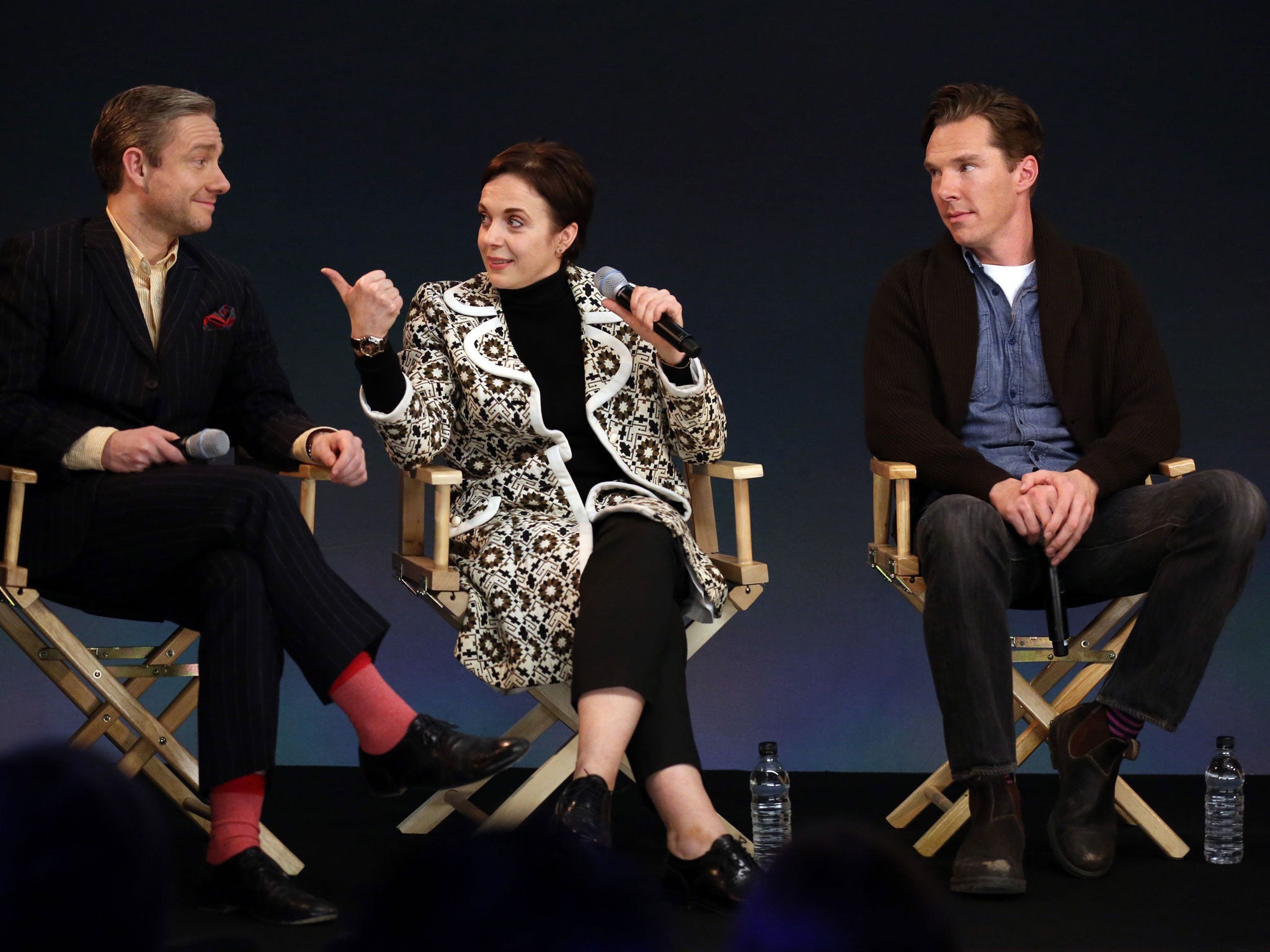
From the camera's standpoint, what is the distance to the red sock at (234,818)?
2428mm

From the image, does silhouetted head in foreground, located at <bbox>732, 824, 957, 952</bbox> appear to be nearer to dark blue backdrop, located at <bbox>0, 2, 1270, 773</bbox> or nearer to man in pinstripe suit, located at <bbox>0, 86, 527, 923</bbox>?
man in pinstripe suit, located at <bbox>0, 86, 527, 923</bbox>

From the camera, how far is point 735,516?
3.16 meters

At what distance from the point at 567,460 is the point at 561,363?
0.23 metres

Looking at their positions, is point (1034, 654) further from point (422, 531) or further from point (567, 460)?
point (422, 531)

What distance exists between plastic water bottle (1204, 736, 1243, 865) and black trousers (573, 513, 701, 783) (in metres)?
1.13

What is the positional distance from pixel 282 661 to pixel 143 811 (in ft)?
5.58

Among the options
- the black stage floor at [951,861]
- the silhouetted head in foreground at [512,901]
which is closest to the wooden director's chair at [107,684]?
the black stage floor at [951,861]

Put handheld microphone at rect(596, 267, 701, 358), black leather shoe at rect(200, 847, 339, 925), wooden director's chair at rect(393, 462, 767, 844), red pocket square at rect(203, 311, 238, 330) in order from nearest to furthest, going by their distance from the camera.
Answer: black leather shoe at rect(200, 847, 339, 925) < handheld microphone at rect(596, 267, 701, 358) < wooden director's chair at rect(393, 462, 767, 844) < red pocket square at rect(203, 311, 238, 330)

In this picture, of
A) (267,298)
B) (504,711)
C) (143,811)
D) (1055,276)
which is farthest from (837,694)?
(143,811)

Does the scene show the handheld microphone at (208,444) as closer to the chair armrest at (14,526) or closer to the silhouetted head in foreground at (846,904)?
→ the chair armrest at (14,526)

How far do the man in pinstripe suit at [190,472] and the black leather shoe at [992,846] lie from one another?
840 millimetres

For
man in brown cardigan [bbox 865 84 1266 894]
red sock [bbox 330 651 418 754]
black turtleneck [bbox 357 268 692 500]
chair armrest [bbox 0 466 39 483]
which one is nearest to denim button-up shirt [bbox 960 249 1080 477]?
man in brown cardigan [bbox 865 84 1266 894]

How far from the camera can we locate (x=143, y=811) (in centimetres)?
90

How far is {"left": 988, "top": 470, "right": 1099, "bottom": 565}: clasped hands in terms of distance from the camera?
2844 millimetres
